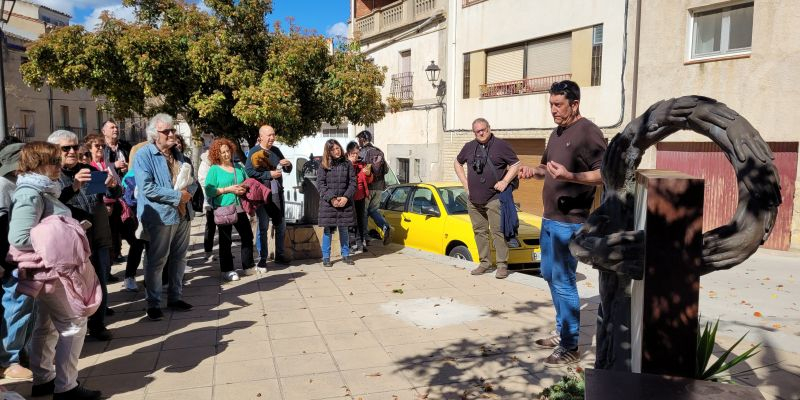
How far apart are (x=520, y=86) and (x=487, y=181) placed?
37.3 feet

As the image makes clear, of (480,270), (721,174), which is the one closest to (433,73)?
(721,174)

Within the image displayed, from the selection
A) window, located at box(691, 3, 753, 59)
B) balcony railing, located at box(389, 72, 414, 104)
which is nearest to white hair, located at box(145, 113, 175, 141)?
window, located at box(691, 3, 753, 59)

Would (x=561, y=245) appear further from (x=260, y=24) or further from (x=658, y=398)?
(x=260, y=24)

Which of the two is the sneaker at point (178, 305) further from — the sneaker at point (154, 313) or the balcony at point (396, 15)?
the balcony at point (396, 15)

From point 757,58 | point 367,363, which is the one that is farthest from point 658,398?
point 757,58

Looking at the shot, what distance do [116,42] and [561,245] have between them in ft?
27.3

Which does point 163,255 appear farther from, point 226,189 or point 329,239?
point 329,239

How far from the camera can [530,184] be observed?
58.0ft

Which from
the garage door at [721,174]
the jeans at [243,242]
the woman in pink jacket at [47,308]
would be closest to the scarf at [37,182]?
the woman in pink jacket at [47,308]

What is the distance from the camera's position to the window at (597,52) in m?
15.3

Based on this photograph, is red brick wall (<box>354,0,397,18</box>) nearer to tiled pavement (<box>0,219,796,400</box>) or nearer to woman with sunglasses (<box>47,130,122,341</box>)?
tiled pavement (<box>0,219,796,400</box>)

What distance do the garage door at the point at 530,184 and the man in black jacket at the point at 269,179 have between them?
10.6 metres

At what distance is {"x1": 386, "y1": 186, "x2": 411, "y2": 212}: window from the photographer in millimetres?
10297

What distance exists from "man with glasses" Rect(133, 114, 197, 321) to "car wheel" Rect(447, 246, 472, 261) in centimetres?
420
